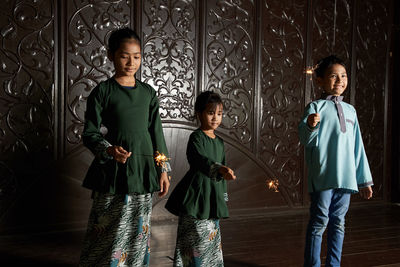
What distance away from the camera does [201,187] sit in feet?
5.87

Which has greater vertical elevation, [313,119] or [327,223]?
[313,119]

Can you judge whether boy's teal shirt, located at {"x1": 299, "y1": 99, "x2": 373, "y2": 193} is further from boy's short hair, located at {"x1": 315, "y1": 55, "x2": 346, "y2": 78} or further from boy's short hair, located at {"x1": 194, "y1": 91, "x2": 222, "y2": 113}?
boy's short hair, located at {"x1": 194, "y1": 91, "x2": 222, "y2": 113}

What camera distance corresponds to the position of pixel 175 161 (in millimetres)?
3207

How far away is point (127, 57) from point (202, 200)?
0.72 meters

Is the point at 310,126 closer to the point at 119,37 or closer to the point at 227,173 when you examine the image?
the point at 227,173

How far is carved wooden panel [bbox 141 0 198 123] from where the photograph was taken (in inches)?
123

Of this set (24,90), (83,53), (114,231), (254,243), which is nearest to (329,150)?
(254,243)

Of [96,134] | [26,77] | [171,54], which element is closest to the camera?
[96,134]

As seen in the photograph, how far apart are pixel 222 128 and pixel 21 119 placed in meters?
1.60

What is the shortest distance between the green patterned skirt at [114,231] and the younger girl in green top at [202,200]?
205 millimetres

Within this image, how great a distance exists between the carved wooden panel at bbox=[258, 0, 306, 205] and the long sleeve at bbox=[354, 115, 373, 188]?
153 cm

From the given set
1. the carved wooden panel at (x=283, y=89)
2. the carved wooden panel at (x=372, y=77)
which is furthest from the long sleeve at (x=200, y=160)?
the carved wooden panel at (x=372, y=77)

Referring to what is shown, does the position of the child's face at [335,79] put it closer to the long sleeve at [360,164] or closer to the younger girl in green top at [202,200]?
the long sleeve at [360,164]

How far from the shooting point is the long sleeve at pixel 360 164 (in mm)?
2016
